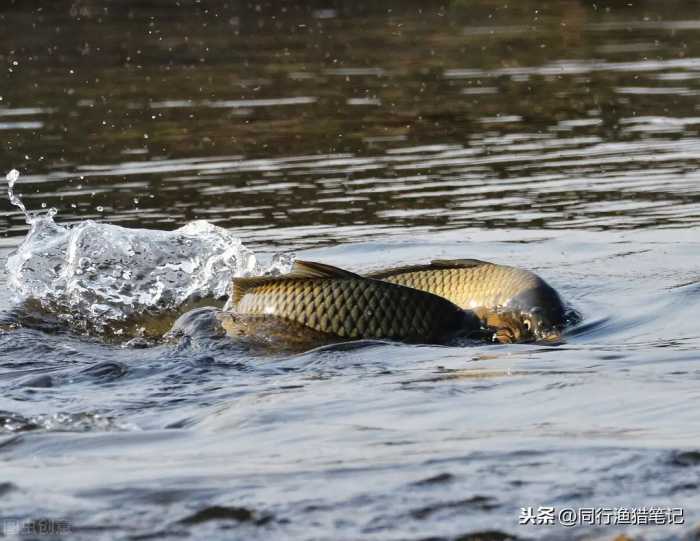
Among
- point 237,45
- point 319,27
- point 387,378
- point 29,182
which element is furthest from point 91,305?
point 319,27

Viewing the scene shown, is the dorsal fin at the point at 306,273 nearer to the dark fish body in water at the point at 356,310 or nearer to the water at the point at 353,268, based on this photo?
the dark fish body in water at the point at 356,310

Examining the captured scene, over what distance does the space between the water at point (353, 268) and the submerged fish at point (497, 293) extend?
0.55 ft

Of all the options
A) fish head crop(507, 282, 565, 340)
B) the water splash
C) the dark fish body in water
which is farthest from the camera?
the water splash

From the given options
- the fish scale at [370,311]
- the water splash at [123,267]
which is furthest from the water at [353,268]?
the fish scale at [370,311]

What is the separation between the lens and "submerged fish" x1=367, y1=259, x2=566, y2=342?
6.73 meters

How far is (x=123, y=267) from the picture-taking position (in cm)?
879

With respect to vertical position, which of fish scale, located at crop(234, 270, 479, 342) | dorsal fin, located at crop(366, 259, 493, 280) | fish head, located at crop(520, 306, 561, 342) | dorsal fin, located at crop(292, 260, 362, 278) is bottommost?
fish head, located at crop(520, 306, 561, 342)

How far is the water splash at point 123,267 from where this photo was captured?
27.1 ft

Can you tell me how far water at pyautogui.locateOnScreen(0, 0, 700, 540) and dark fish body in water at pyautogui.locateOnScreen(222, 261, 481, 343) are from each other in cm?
17

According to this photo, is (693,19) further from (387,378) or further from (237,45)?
(387,378)

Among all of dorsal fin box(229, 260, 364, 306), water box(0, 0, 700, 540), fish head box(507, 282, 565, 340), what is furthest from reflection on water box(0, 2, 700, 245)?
fish head box(507, 282, 565, 340)

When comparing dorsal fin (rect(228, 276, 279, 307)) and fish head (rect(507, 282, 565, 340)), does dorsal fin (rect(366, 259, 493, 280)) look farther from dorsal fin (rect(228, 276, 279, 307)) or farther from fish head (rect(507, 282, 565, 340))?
dorsal fin (rect(228, 276, 279, 307))

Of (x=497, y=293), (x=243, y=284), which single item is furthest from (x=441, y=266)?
(x=243, y=284)

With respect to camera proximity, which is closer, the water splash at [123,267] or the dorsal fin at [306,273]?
the dorsal fin at [306,273]
